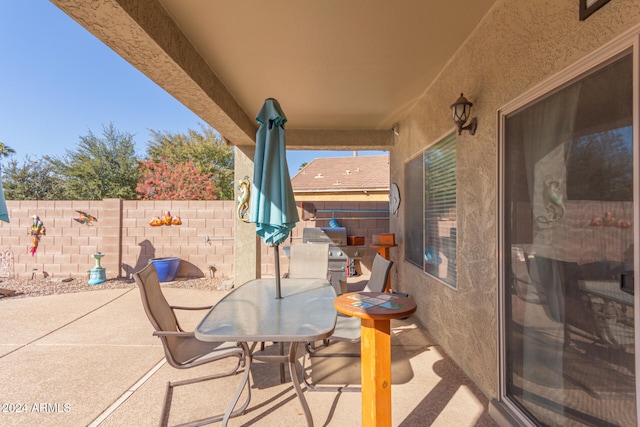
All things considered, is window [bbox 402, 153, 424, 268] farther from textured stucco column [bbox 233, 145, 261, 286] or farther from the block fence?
the block fence

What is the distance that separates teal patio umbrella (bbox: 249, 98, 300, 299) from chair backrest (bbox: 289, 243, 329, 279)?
4.48 ft

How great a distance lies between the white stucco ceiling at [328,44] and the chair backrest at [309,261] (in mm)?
2169

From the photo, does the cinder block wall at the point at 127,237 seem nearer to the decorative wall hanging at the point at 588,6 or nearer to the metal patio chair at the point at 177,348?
the metal patio chair at the point at 177,348

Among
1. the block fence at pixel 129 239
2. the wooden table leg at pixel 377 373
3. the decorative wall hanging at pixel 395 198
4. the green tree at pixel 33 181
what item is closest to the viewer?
the wooden table leg at pixel 377 373

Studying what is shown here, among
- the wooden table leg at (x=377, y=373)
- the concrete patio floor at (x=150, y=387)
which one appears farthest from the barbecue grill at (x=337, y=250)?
the wooden table leg at (x=377, y=373)

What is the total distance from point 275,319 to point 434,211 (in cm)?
257

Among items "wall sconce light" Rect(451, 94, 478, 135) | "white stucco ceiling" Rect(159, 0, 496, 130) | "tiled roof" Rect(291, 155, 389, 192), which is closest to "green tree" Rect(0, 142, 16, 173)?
"tiled roof" Rect(291, 155, 389, 192)

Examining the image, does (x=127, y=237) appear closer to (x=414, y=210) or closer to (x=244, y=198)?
(x=244, y=198)

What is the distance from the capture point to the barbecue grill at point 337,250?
201 inches

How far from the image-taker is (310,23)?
2572 millimetres

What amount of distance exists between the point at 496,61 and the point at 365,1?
1160mm

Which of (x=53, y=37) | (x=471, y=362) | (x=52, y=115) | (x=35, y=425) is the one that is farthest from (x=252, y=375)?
(x=52, y=115)

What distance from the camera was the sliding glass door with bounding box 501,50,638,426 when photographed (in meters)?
1.35

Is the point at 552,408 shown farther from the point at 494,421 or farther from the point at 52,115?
the point at 52,115
